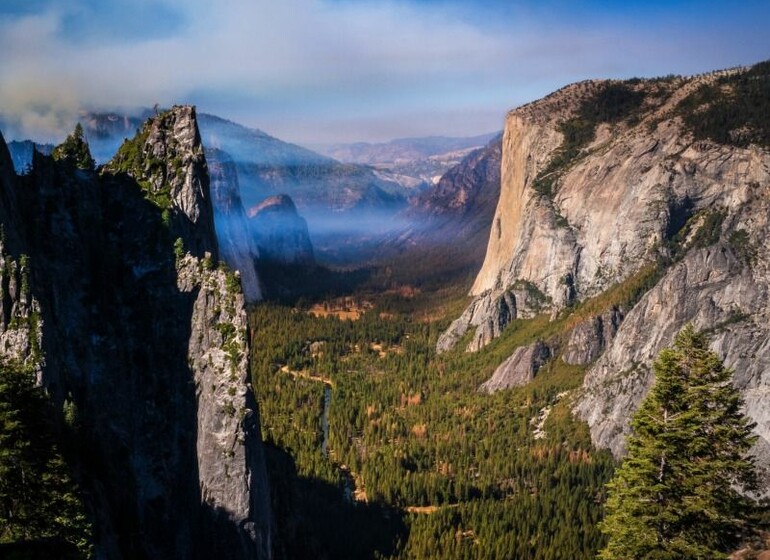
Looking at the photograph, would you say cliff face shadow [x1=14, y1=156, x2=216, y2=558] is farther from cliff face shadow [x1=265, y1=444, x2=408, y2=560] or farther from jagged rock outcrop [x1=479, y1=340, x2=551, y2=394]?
jagged rock outcrop [x1=479, y1=340, x2=551, y2=394]

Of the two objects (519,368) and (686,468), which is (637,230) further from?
(686,468)

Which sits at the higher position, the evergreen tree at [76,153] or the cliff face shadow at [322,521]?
the evergreen tree at [76,153]

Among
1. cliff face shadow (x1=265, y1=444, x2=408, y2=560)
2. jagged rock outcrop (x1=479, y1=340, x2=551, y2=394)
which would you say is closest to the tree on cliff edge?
cliff face shadow (x1=265, y1=444, x2=408, y2=560)

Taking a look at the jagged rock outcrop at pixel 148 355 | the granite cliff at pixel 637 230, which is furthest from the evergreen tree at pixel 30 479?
the granite cliff at pixel 637 230

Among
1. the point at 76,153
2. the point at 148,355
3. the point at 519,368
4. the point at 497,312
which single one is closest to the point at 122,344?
the point at 148,355

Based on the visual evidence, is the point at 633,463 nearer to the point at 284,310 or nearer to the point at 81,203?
the point at 81,203

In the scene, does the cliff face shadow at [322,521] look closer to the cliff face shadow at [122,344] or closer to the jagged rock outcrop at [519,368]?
the cliff face shadow at [122,344]
